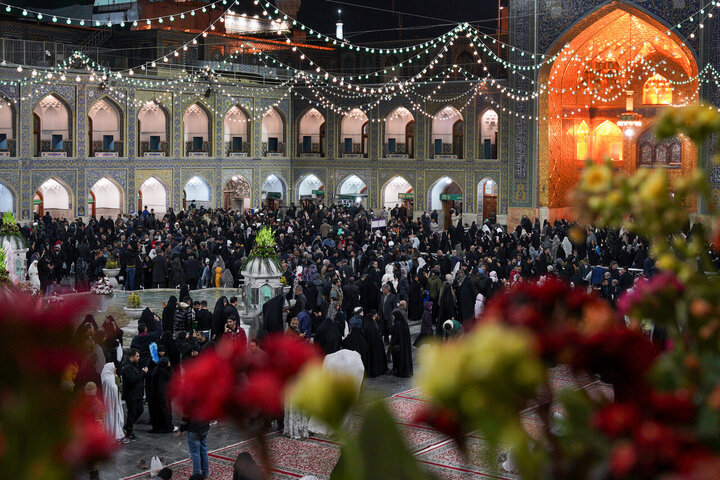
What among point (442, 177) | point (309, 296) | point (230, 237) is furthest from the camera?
point (442, 177)

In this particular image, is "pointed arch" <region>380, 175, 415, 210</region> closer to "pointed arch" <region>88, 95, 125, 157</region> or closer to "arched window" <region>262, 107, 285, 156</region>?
"arched window" <region>262, 107, 285, 156</region>

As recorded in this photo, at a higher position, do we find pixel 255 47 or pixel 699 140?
pixel 255 47

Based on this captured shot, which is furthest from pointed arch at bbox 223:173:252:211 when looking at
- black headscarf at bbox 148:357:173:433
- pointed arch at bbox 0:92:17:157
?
black headscarf at bbox 148:357:173:433

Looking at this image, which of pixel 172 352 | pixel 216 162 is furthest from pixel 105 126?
pixel 172 352

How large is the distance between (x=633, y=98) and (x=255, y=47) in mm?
13127

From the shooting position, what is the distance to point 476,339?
45.1 inches

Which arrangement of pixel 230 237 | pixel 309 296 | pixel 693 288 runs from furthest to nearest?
1. pixel 230 237
2. pixel 309 296
3. pixel 693 288

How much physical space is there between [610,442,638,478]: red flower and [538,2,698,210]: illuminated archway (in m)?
25.9

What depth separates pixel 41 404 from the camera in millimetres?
1168

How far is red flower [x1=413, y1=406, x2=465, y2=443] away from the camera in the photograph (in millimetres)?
1226

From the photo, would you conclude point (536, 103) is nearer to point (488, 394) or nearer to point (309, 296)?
point (309, 296)

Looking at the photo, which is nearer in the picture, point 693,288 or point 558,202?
point 693,288

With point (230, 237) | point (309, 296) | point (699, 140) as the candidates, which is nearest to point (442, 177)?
point (230, 237)

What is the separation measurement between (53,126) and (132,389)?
76.4ft
